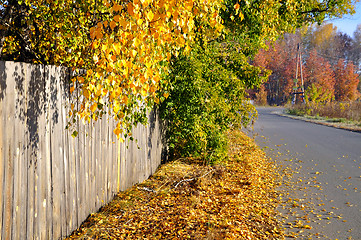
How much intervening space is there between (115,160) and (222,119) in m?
3.32

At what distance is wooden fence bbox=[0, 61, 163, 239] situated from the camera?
3010 millimetres

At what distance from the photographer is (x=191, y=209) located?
4852mm

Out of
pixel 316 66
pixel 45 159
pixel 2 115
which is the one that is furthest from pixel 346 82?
pixel 2 115

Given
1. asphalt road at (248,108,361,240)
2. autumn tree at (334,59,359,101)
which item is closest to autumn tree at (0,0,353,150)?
asphalt road at (248,108,361,240)

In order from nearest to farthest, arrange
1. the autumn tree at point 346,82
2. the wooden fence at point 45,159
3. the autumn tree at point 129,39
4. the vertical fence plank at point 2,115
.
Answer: the vertical fence plank at point 2,115, the wooden fence at point 45,159, the autumn tree at point 129,39, the autumn tree at point 346,82

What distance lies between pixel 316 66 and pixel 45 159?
57659 millimetres

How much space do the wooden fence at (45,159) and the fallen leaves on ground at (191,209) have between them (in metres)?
0.41

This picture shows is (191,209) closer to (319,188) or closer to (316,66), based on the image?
(319,188)

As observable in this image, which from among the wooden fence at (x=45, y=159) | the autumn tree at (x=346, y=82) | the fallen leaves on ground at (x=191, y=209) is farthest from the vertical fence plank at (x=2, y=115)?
the autumn tree at (x=346, y=82)

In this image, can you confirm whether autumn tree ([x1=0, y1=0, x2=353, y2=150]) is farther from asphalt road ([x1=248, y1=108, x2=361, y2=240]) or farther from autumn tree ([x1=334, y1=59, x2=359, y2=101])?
autumn tree ([x1=334, y1=59, x2=359, y2=101])

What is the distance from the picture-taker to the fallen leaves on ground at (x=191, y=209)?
4.17 m

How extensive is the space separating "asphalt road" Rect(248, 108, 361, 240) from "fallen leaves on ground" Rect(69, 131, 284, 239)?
0.35 m

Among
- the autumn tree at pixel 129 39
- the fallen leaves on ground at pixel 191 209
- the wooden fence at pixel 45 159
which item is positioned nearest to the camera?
the wooden fence at pixel 45 159

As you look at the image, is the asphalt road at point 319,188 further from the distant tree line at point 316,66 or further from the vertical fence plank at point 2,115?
the distant tree line at point 316,66
